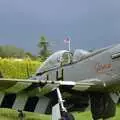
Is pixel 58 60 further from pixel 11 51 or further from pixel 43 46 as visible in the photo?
pixel 11 51

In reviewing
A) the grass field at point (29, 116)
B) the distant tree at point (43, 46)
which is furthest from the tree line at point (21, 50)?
the grass field at point (29, 116)

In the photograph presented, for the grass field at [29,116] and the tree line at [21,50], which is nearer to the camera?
the grass field at [29,116]

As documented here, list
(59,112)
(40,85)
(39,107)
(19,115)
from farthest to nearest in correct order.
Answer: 1. (19,115)
2. (39,107)
3. (40,85)
4. (59,112)

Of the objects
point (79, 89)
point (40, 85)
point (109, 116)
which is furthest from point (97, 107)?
point (40, 85)

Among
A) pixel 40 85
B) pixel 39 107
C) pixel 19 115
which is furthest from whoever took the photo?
pixel 19 115

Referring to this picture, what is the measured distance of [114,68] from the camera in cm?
1101

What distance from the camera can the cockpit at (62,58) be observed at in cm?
1212

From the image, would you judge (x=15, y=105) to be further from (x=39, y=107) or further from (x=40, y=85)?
(x=40, y=85)

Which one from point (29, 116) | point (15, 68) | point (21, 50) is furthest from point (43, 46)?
point (29, 116)

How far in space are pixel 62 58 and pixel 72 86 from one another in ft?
4.29

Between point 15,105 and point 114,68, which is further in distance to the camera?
point 15,105

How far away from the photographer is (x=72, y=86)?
37.8 ft

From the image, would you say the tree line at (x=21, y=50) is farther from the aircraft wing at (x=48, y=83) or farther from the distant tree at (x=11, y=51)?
the aircraft wing at (x=48, y=83)

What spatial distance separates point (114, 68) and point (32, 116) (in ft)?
15.7
